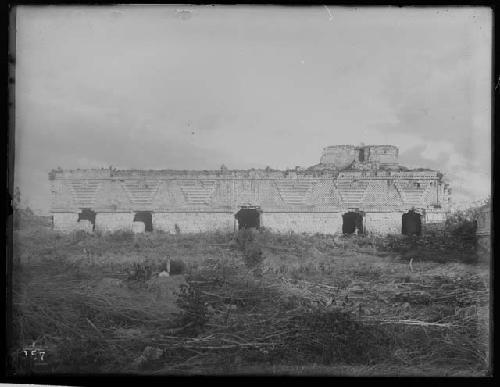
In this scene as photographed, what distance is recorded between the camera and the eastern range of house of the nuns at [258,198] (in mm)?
6188

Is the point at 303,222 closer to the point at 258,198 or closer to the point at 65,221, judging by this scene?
the point at 258,198

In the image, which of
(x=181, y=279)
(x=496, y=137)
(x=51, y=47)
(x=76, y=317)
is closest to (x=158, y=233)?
(x=181, y=279)

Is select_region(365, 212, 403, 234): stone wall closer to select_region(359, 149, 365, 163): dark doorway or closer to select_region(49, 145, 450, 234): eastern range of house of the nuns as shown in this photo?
select_region(49, 145, 450, 234): eastern range of house of the nuns

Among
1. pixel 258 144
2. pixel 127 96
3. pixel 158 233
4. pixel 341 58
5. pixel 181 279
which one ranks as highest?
pixel 341 58

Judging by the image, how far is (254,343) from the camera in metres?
6.04

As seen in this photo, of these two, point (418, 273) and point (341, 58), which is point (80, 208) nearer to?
point (341, 58)

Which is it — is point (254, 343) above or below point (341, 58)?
below

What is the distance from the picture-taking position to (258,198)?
20.6ft

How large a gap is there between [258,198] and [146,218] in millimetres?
1062

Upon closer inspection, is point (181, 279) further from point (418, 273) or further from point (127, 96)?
point (418, 273)

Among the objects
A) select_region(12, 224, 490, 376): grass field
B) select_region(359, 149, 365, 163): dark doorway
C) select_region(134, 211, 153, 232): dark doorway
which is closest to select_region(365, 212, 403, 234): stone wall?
select_region(12, 224, 490, 376): grass field

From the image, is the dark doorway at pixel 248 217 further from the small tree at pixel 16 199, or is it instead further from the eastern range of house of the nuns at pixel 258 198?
the small tree at pixel 16 199

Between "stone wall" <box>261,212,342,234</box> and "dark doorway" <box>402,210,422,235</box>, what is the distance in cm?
61

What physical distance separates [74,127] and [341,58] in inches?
99.8
